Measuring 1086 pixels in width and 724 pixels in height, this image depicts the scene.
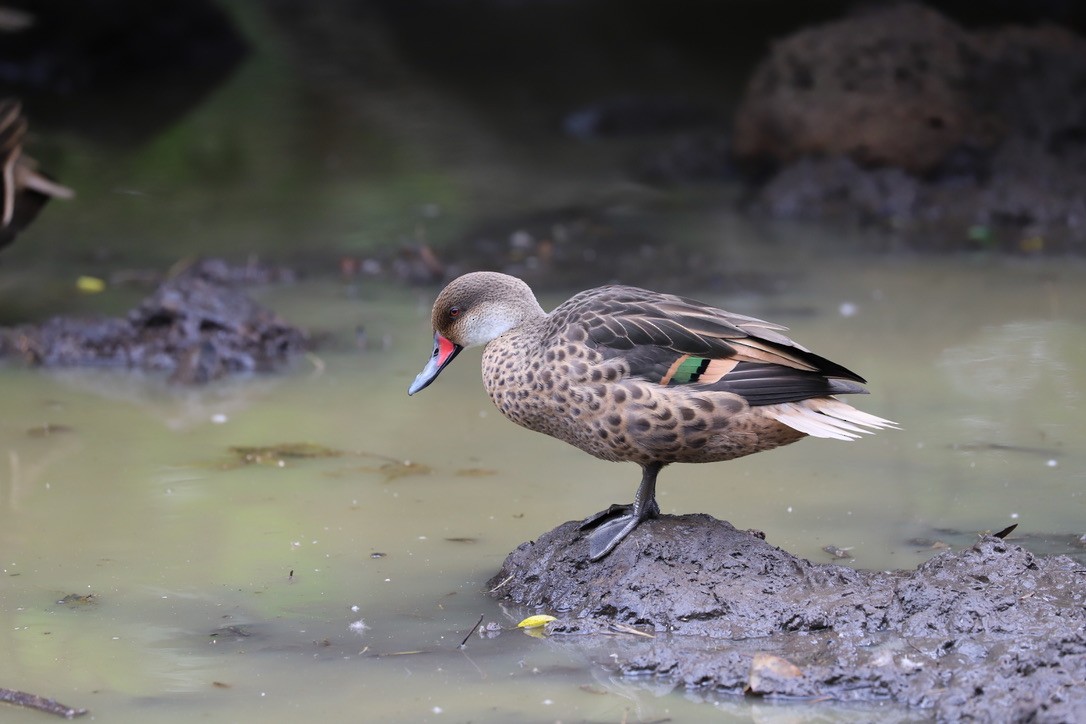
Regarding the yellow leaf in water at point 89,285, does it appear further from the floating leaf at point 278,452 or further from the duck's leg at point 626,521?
the duck's leg at point 626,521

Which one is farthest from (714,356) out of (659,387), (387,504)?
(387,504)

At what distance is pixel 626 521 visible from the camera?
13.5 feet

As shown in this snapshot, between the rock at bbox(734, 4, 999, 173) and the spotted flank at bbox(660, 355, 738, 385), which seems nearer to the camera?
the spotted flank at bbox(660, 355, 738, 385)

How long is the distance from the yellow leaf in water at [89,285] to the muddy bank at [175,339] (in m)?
0.86

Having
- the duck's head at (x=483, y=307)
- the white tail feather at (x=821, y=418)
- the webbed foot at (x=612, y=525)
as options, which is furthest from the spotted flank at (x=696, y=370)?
the duck's head at (x=483, y=307)

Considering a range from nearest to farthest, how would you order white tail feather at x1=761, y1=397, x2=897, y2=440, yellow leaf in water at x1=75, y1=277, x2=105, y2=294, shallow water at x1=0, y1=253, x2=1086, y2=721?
shallow water at x1=0, y1=253, x2=1086, y2=721, white tail feather at x1=761, y1=397, x2=897, y2=440, yellow leaf in water at x1=75, y1=277, x2=105, y2=294

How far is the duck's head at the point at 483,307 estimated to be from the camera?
4.34 m

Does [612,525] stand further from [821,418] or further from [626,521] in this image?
[821,418]

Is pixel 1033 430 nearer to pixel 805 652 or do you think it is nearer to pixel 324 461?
pixel 805 652

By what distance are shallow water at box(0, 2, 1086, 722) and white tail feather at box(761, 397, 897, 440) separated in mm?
610

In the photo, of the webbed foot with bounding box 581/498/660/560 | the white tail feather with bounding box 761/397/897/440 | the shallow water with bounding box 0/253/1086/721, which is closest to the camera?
the shallow water with bounding box 0/253/1086/721

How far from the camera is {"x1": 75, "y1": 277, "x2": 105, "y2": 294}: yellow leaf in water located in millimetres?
7820

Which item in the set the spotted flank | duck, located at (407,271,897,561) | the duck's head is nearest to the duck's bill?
the duck's head

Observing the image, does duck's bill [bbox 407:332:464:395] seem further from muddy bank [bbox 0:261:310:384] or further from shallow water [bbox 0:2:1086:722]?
muddy bank [bbox 0:261:310:384]
